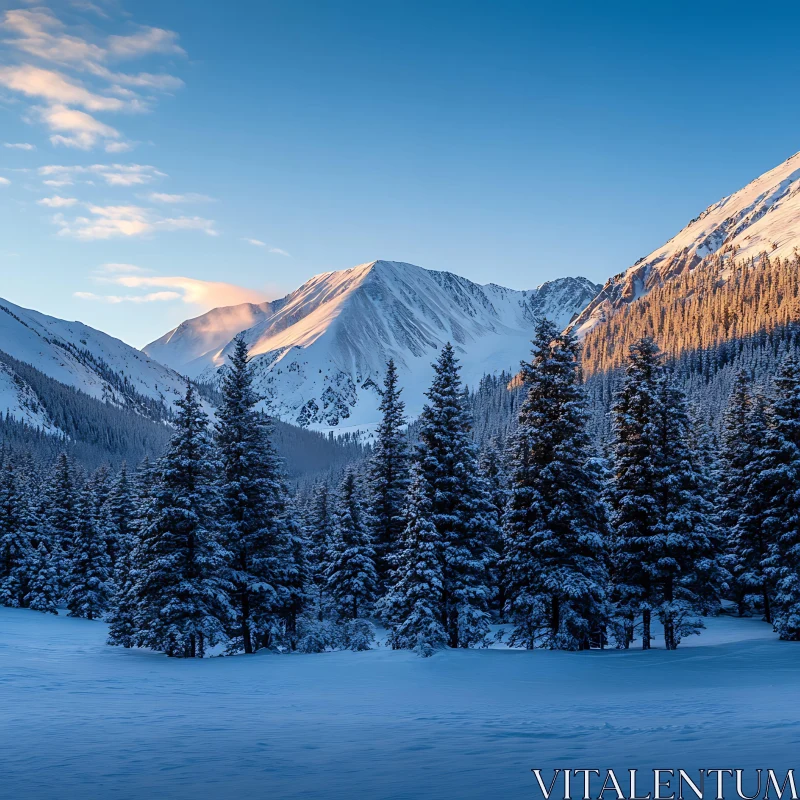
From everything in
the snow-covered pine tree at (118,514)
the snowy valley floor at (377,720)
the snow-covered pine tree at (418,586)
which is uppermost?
the snow-covered pine tree at (118,514)

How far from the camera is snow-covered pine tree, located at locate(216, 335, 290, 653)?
27.9m

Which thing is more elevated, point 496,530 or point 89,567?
point 496,530

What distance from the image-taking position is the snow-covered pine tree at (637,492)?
26719 millimetres

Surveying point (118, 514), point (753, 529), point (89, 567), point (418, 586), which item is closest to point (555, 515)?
point (418, 586)

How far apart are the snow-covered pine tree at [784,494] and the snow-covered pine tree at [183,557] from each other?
23032 millimetres

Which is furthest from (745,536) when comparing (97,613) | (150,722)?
(97,613)

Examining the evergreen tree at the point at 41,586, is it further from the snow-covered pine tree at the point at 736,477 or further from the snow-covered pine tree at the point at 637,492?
the snow-covered pine tree at the point at 736,477

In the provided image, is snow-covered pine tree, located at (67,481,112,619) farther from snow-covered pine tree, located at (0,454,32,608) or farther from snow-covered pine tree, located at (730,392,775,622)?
snow-covered pine tree, located at (730,392,775,622)

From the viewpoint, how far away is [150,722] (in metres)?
13.1

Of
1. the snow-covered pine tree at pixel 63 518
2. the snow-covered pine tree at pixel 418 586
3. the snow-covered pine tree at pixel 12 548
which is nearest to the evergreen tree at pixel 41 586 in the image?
the snow-covered pine tree at pixel 12 548

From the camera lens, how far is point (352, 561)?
120ft

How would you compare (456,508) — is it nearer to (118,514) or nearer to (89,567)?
(89,567)

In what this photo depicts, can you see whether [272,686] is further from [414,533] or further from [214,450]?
[214,450]

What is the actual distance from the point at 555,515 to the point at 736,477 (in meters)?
19.1
